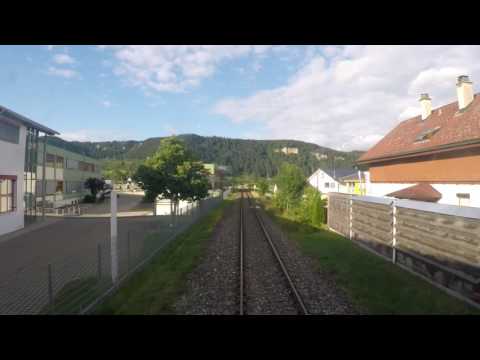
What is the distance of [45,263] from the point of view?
10.7 metres

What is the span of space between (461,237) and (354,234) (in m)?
7.41

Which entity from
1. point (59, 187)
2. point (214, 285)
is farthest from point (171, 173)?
point (59, 187)

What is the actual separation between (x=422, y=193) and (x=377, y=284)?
30.4 feet

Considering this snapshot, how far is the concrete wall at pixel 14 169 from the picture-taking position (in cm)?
1617

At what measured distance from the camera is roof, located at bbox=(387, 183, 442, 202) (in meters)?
14.8

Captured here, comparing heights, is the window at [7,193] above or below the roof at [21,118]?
below

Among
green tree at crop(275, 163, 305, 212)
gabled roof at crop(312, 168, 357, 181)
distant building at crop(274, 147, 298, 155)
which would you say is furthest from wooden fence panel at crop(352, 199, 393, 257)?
distant building at crop(274, 147, 298, 155)

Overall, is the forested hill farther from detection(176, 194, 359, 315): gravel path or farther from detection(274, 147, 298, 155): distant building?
detection(176, 194, 359, 315): gravel path

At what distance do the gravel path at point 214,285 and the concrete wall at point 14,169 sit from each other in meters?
12.4

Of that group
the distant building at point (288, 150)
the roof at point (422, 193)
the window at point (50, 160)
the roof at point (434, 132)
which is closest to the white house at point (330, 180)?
the roof at point (434, 132)

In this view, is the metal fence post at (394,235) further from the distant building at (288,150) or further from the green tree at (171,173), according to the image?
the distant building at (288,150)

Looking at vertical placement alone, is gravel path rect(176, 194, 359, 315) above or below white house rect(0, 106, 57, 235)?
below
